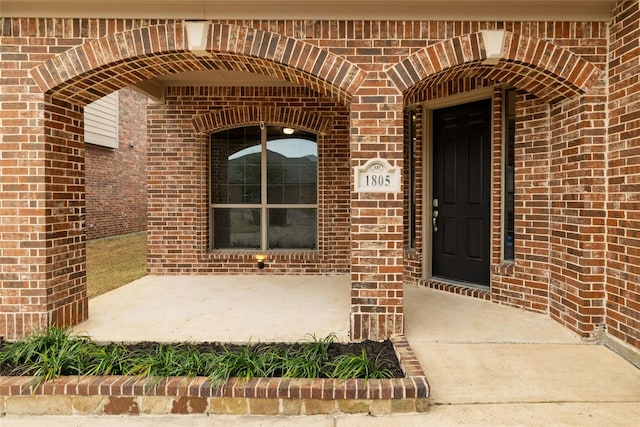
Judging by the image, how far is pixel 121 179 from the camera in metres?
13.0

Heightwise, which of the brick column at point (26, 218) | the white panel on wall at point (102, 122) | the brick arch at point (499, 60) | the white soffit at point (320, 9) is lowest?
the brick column at point (26, 218)

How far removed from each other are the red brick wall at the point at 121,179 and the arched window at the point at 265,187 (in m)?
6.34

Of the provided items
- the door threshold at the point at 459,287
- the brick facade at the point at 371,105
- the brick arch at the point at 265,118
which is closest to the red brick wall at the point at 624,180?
the brick facade at the point at 371,105

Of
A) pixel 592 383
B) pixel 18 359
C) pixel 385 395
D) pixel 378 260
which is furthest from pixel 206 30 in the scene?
pixel 592 383

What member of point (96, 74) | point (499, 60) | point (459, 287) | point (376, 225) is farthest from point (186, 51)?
point (459, 287)

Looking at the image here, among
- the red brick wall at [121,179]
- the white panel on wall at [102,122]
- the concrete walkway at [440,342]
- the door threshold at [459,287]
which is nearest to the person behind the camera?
the concrete walkway at [440,342]

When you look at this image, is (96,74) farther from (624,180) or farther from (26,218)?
(624,180)

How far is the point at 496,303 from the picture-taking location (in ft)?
16.0

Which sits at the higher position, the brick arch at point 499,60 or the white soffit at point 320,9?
the white soffit at point 320,9

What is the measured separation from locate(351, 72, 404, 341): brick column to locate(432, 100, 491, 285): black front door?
2042mm

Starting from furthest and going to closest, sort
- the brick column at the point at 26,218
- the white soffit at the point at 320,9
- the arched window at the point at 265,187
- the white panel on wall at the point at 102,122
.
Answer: the white panel on wall at the point at 102,122 → the arched window at the point at 265,187 → the brick column at the point at 26,218 → the white soffit at the point at 320,9

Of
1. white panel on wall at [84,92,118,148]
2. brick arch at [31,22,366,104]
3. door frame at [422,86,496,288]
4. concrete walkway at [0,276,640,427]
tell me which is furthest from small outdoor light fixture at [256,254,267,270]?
white panel on wall at [84,92,118,148]

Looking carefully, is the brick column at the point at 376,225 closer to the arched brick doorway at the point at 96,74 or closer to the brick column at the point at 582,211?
the arched brick doorway at the point at 96,74

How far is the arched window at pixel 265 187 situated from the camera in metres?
6.75
